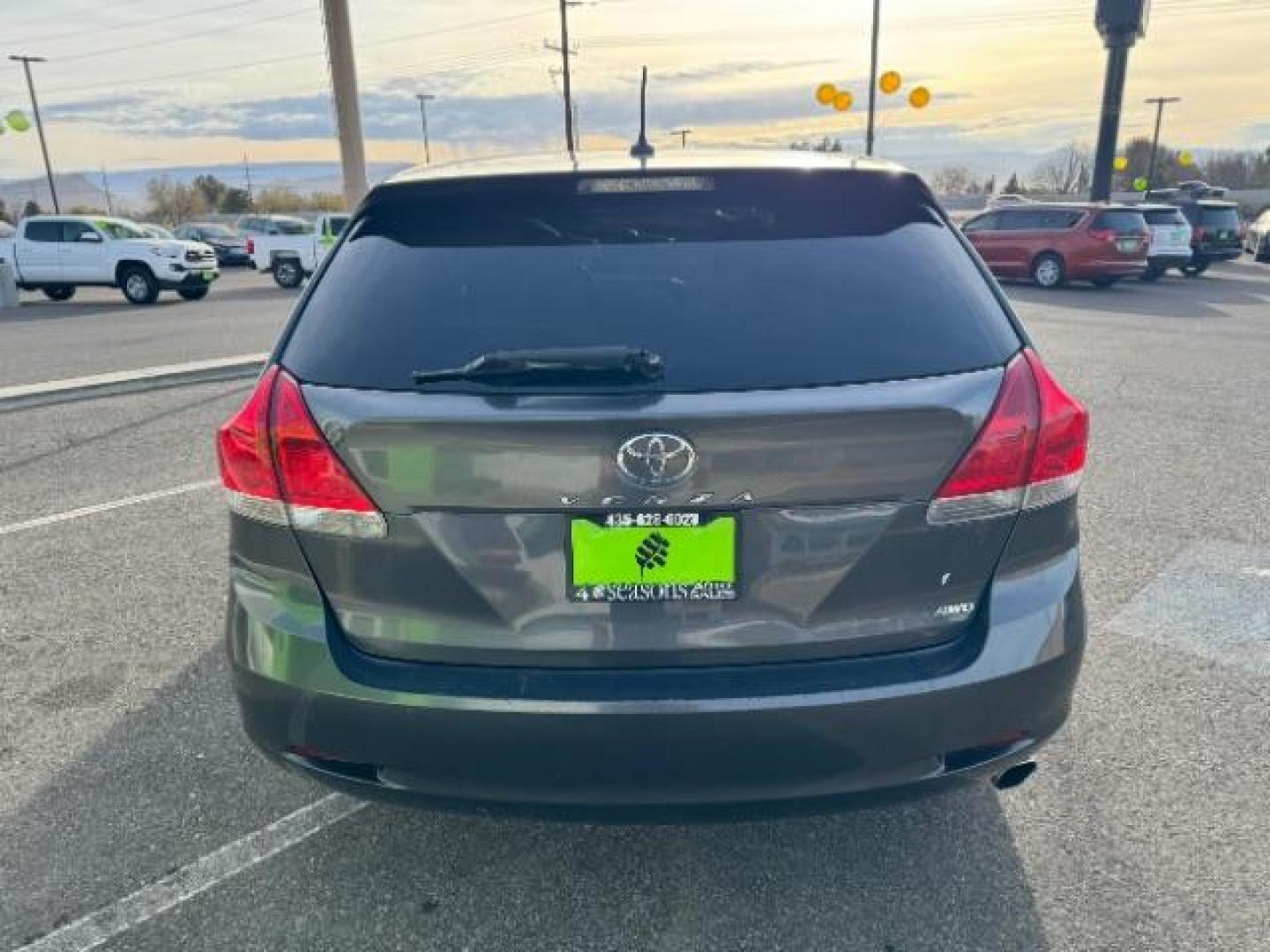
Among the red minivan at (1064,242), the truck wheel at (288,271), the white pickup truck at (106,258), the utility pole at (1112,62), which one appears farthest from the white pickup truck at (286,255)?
the utility pole at (1112,62)

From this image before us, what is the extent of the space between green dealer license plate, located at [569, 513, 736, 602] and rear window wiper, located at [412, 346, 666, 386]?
Answer: 0.28 m

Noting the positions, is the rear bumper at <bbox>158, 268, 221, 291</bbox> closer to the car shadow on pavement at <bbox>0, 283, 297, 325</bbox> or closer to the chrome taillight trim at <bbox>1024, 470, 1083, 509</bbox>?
the car shadow on pavement at <bbox>0, 283, 297, 325</bbox>

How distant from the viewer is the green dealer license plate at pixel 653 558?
5.76ft

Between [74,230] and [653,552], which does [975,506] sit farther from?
[74,230]

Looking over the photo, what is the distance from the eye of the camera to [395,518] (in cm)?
182

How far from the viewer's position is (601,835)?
245cm

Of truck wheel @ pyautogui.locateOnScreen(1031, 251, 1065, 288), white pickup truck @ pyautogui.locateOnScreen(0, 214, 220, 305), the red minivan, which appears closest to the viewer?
the red minivan

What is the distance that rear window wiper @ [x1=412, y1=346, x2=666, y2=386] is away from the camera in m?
1.79

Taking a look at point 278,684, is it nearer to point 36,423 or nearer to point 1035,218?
point 36,423

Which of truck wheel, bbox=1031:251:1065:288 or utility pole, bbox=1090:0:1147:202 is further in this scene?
utility pole, bbox=1090:0:1147:202

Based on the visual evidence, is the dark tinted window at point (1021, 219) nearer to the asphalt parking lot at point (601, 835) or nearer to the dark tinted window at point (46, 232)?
the asphalt parking lot at point (601, 835)

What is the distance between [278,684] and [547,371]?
893 mm

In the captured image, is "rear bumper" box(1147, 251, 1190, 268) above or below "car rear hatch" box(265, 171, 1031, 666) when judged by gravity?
below

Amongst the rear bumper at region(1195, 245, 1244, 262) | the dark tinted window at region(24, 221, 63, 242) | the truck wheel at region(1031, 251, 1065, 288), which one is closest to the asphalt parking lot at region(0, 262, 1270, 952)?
the truck wheel at region(1031, 251, 1065, 288)
